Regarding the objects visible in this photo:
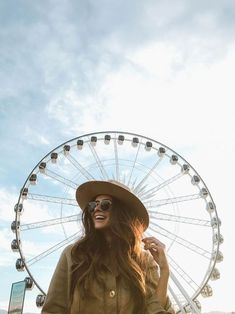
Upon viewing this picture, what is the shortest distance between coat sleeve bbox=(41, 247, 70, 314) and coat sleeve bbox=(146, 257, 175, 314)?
2.32 feet

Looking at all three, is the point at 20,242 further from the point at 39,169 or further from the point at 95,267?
the point at 95,267

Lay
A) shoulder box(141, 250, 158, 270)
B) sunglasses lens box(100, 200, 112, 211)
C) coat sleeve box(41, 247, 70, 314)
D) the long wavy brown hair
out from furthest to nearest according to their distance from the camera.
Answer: sunglasses lens box(100, 200, 112, 211), shoulder box(141, 250, 158, 270), the long wavy brown hair, coat sleeve box(41, 247, 70, 314)

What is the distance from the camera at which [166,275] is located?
3426 mm

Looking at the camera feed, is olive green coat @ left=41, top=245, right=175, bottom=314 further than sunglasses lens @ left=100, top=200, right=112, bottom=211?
No

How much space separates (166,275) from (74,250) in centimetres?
87

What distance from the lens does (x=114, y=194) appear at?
387 centimetres

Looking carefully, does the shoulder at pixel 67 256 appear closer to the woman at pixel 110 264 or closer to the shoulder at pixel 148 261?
the woman at pixel 110 264

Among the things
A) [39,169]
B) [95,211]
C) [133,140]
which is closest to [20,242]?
[39,169]

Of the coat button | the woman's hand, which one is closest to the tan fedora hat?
the woman's hand

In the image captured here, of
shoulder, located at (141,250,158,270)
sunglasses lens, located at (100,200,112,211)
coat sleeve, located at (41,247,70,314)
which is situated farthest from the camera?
sunglasses lens, located at (100,200,112,211)

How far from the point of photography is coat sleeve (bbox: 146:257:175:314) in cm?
327

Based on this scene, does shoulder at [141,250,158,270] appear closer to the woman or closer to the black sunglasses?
the woman

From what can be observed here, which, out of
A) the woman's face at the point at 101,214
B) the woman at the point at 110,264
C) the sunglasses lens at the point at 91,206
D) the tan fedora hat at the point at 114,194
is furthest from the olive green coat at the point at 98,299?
the tan fedora hat at the point at 114,194

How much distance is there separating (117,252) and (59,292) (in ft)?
2.10
